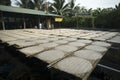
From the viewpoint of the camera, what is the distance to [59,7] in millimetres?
24516

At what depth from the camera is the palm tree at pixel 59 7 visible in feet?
79.7

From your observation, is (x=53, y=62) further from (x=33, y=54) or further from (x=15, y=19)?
(x=15, y=19)

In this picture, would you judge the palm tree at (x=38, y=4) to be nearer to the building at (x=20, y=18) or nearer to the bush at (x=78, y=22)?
the bush at (x=78, y=22)

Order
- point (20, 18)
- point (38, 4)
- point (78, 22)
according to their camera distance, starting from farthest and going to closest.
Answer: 1. point (38, 4)
2. point (78, 22)
3. point (20, 18)

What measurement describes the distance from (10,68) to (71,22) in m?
19.4

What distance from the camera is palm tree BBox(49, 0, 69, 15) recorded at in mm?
24281

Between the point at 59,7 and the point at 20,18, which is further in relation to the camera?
the point at 59,7

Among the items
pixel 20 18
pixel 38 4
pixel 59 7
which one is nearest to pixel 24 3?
pixel 38 4

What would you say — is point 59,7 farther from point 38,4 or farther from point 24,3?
point 24,3

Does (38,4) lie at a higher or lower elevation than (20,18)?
higher

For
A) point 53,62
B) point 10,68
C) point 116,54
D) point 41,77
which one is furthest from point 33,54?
point 116,54

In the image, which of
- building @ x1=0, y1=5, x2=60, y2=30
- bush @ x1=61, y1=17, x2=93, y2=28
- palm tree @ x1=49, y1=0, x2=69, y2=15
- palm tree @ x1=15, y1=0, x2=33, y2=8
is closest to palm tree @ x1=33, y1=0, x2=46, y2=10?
palm tree @ x1=15, y1=0, x2=33, y2=8

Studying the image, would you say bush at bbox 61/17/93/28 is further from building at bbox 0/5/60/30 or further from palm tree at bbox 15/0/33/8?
palm tree at bbox 15/0/33/8

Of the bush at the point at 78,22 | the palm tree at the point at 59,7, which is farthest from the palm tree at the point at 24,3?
the bush at the point at 78,22
